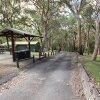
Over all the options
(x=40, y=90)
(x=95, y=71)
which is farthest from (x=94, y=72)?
(x=40, y=90)

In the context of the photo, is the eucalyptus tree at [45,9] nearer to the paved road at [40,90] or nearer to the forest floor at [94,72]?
the forest floor at [94,72]

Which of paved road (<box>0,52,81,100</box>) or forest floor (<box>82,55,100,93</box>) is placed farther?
forest floor (<box>82,55,100,93</box>)

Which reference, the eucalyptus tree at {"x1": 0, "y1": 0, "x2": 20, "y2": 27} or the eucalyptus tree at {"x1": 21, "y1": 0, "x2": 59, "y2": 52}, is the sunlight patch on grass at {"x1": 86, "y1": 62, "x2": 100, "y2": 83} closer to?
the eucalyptus tree at {"x1": 21, "y1": 0, "x2": 59, "y2": 52}

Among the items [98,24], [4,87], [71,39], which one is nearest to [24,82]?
[4,87]

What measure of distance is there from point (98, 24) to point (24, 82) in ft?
46.9

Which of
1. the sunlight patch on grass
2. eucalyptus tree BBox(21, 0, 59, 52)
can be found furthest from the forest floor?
eucalyptus tree BBox(21, 0, 59, 52)

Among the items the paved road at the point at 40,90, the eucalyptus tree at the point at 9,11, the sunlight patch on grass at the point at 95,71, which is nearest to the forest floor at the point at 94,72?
the sunlight patch on grass at the point at 95,71

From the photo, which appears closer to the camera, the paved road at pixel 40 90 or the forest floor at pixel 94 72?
the paved road at pixel 40 90

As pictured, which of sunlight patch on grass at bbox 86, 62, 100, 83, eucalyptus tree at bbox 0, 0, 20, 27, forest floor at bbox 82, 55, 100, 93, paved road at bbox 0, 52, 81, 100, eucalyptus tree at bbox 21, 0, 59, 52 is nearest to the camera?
paved road at bbox 0, 52, 81, 100

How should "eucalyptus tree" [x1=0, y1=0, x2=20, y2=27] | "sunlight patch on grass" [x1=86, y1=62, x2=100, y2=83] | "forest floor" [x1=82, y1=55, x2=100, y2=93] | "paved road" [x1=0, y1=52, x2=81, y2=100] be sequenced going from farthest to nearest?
"eucalyptus tree" [x1=0, y1=0, x2=20, y2=27]
"sunlight patch on grass" [x1=86, y1=62, x2=100, y2=83]
"forest floor" [x1=82, y1=55, x2=100, y2=93]
"paved road" [x1=0, y1=52, x2=81, y2=100]

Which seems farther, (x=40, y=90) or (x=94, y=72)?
(x=94, y=72)

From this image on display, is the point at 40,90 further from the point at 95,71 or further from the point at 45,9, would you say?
the point at 45,9

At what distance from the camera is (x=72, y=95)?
9.45 metres

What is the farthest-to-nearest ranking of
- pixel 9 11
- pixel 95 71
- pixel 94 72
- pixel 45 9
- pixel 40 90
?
pixel 9 11, pixel 45 9, pixel 95 71, pixel 94 72, pixel 40 90
